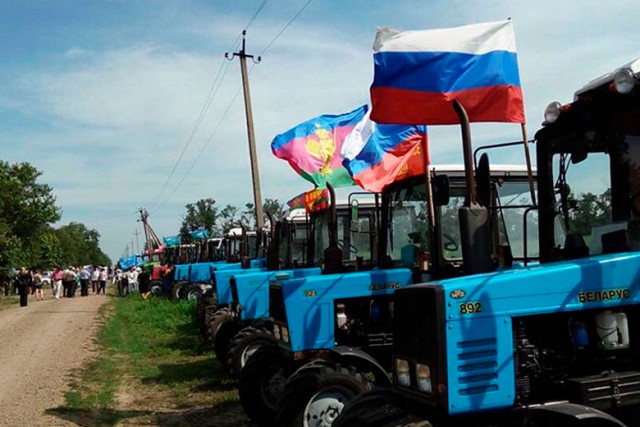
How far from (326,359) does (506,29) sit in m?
3.35

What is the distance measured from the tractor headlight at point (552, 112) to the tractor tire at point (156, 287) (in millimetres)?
25950

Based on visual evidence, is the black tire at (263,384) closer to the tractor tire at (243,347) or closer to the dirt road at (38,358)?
the tractor tire at (243,347)

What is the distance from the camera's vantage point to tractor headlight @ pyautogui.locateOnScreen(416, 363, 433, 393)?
3.70m

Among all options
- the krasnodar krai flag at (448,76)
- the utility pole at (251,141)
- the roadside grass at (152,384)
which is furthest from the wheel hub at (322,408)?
the utility pole at (251,141)

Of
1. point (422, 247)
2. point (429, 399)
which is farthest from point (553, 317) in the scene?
point (422, 247)

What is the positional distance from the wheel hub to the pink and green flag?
6281 mm

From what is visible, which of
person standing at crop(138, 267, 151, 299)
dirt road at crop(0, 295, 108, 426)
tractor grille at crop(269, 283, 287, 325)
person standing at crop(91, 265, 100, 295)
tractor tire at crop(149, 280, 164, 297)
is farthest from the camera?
person standing at crop(91, 265, 100, 295)

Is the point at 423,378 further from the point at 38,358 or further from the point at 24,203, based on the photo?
the point at 24,203

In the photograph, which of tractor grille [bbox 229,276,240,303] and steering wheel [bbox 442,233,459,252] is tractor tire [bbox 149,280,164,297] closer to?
tractor grille [bbox 229,276,240,303]

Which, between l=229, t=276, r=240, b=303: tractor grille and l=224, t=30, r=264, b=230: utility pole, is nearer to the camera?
l=229, t=276, r=240, b=303: tractor grille

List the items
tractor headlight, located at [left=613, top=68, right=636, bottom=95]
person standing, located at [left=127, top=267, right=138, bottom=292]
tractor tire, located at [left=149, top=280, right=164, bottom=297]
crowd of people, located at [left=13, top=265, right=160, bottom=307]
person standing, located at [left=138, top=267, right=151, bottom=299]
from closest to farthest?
tractor headlight, located at [left=613, top=68, right=636, bottom=95] < tractor tire, located at [left=149, top=280, right=164, bottom=297] < person standing, located at [left=138, top=267, right=151, bottom=299] < crowd of people, located at [left=13, top=265, right=160, bottom=307] < person standing, located at [left=127, top=267, right=138, bottom=292]

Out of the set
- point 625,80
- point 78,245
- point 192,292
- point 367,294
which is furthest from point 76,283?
point 78,245

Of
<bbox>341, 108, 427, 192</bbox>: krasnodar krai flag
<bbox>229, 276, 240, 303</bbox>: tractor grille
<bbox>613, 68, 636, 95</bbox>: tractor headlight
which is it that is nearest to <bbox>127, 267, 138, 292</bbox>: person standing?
<bbox>229, 276, 240, 303</bbox>: tractor grille

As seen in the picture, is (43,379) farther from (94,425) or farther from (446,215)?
(446,215)
